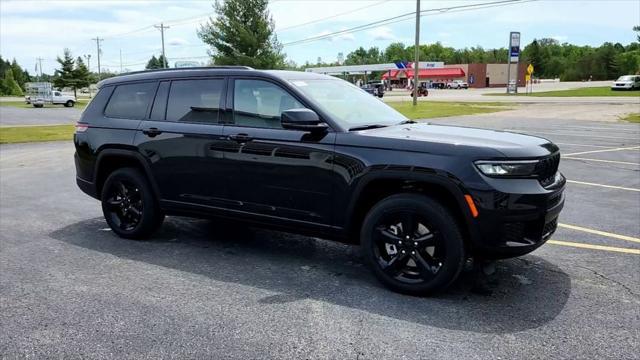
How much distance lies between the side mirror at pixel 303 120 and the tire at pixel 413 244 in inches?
31.7

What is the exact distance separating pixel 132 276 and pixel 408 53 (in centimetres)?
16777

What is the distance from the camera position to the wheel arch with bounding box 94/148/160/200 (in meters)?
5.68

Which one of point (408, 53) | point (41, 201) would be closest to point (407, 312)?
point (41, 201)

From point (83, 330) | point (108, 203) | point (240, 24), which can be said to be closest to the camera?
point (83, 330)

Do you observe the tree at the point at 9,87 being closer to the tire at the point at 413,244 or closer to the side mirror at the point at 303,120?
the side mirror at the point at 303,120

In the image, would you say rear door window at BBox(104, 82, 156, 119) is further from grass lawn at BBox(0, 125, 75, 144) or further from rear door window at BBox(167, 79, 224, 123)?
grass lawn at BBox(0, 125, 75, 144)

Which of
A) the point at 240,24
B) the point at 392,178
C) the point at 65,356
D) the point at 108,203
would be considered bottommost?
the point at 65,356

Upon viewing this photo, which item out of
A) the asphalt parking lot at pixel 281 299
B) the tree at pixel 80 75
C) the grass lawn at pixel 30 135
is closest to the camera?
the asphalt parking lot at pixel 281 299

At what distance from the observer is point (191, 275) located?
4.78m

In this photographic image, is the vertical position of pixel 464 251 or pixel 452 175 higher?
pixel 452 175

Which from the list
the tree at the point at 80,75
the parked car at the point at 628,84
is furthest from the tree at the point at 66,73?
the parked car at the point at 628,84

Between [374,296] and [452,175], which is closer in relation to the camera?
[452,175]

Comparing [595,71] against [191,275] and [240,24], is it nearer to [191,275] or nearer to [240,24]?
[240,24]

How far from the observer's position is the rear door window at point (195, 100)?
17.1 ft
